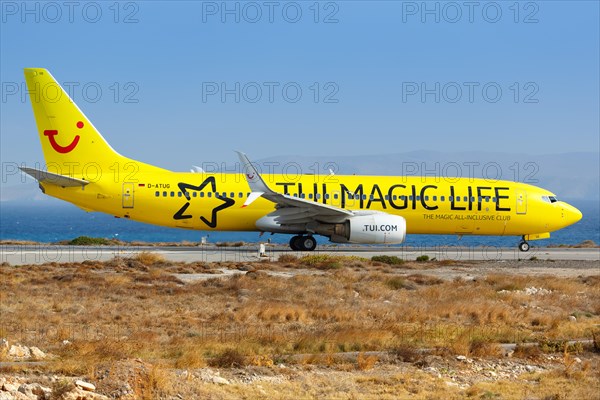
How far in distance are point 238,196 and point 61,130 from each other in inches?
326

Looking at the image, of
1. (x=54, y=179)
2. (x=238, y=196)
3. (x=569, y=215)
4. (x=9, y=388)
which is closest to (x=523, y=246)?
(x=569, y=215)

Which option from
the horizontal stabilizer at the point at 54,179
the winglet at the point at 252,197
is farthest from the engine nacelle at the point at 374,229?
the horizontal stabilizer at the point at 54,179

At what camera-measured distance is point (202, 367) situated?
11633 mm

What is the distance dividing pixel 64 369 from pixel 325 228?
79.8ft

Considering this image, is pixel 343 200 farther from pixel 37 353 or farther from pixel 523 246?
pixel 37 353

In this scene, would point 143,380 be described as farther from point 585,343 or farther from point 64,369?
point 585,343

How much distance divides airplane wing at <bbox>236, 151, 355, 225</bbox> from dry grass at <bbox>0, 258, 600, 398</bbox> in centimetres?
547

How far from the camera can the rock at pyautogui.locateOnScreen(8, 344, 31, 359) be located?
1191 cm

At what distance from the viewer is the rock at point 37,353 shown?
11967 mm

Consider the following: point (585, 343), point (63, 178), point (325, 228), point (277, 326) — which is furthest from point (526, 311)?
point (63, 178)

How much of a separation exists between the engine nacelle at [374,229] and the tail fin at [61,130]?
1090cm

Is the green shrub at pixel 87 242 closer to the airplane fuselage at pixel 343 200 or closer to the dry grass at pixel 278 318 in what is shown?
the airplane fuselage at pixel 343 200

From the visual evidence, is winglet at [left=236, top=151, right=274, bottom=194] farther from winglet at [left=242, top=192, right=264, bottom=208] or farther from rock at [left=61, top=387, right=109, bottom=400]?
rock at [left=61, top=387, right=109, bottom=400]

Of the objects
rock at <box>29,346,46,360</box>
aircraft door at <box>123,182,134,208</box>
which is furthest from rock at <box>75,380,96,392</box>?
aircraft door at <box>123,182,134,208</box>
